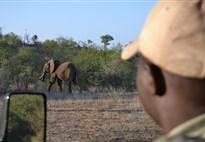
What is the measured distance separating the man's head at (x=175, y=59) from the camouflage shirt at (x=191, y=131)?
0.18 ft

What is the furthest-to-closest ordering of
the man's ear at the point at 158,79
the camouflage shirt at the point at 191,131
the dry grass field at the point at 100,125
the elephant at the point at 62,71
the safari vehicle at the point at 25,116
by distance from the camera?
1. the elephant at the point at 62,71
2. the dry grass field at the point at 100,125
3. the safari vehicle at the point at 25,116
4. the man's ear at the point at 158,79
5. the camouflage shirt at the point at 191,131

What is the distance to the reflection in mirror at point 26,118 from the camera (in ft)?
6.94

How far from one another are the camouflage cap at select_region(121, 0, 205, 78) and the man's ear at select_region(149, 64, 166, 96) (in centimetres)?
3

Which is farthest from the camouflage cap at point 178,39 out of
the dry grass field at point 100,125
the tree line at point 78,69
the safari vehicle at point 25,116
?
the tree line at point 78,69

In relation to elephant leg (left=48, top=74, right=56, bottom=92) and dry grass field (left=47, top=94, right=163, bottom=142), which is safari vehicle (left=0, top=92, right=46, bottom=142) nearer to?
dry grass field (left=47, top=94, right=163, bottom=142)

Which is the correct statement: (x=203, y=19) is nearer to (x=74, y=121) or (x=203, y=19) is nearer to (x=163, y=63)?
(x=163, y=63)

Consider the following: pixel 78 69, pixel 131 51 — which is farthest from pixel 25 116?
pixel 78 69

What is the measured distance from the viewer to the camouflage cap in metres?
1.15

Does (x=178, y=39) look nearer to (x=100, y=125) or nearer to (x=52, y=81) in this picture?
(x=100, y=125)

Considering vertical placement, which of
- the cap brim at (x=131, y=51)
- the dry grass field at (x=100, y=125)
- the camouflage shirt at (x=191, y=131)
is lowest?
the camouflage shirt at (x=191, y=131)

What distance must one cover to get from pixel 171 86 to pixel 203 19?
0.47ft

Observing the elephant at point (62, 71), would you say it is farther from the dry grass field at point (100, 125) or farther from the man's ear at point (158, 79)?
the man's ear at point (158, 79)

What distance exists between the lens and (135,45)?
1.31 m

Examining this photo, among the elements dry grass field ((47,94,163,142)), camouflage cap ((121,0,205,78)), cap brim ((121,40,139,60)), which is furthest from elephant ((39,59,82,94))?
camouflage cap ((121,0,205,78))
